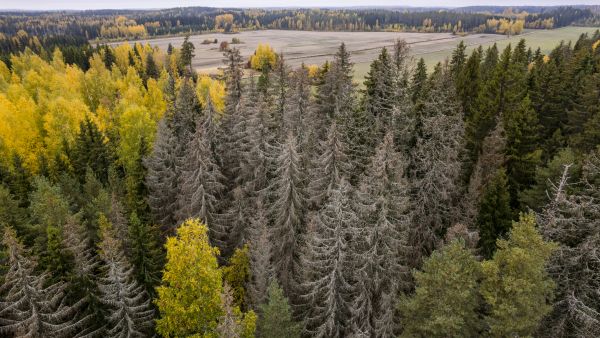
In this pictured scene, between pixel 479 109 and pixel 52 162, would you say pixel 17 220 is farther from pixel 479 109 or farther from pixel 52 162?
pixel 479 109

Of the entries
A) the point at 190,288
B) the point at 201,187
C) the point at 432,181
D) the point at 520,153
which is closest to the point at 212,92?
the point at 201,187

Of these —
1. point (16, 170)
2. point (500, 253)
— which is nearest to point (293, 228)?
point (500, 253)

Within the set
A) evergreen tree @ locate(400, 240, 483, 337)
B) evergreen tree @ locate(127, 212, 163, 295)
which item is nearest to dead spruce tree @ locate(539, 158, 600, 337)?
evergreen tree @ locate(400, 240, 483, 337)

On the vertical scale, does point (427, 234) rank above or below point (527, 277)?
below

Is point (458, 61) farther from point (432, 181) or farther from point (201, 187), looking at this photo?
point (201, 187)

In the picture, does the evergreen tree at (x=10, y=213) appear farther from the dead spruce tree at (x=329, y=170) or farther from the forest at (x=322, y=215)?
the dead spruce tree at (x=329, y=170)

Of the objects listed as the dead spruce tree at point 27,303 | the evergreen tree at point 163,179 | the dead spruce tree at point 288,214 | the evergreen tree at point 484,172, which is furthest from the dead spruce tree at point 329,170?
the dead spruce tree at point 27,303
